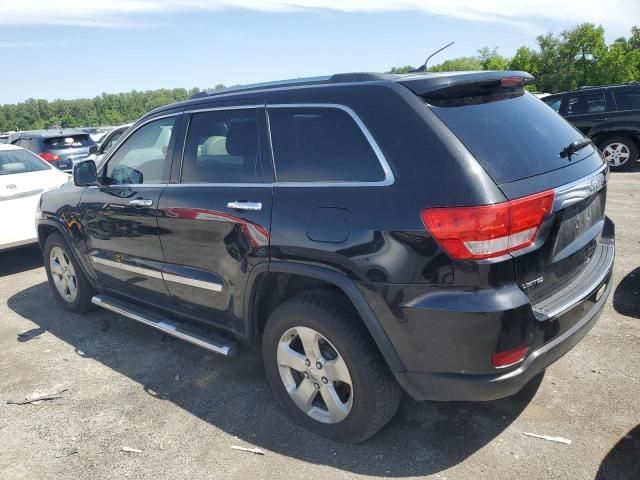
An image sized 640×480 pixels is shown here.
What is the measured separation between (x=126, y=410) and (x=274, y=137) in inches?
77.8

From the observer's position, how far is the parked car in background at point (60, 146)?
1125cm

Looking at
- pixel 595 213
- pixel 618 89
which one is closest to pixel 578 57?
pixel 618 89

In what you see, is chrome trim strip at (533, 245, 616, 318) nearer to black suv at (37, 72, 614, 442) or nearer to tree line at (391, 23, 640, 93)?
black suv at (37, 72, 614, 442)

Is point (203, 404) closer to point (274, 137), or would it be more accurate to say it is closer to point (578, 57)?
point (274, 137)

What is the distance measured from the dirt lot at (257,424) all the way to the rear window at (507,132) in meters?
1.40

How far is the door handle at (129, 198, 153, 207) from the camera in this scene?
3486 millimetres

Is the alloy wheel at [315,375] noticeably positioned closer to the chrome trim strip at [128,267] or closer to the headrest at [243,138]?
the headrest at [243,138]

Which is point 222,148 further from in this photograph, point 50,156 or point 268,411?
point 50,156

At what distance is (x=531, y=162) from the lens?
2.39 m

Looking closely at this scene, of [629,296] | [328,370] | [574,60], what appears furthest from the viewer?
[574,60]

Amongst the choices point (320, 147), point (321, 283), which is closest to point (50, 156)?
point (320, 147)

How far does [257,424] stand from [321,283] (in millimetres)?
991

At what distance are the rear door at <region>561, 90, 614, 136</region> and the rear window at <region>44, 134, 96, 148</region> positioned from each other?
36.4 feet

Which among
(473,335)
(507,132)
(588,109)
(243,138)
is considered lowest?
(588,109)
